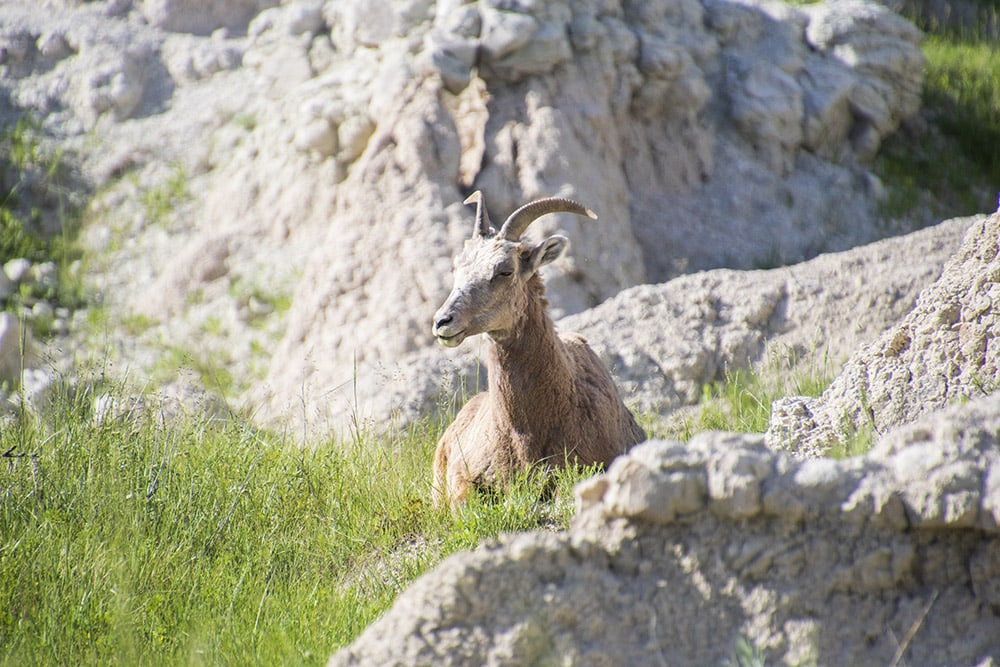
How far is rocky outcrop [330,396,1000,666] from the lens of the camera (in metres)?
2.61

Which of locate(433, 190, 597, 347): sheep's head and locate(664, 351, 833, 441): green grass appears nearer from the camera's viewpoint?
locate(433, 190, 597, 347): sheep's head

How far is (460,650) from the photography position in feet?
8.64

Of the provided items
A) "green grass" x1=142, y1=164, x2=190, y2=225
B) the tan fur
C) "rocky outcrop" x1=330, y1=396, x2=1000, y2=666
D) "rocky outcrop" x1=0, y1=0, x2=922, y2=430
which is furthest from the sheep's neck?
"green grass" x1=142, y1=164, x2=190, y2=225

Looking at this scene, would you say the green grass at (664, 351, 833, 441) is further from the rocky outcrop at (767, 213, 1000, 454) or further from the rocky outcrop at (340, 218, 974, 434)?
the rocky outcrop at (767, 213, 1000, 454)

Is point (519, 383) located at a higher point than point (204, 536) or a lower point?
lower

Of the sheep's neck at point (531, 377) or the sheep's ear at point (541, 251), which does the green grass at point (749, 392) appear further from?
the sheep's ear at point (541, 251)

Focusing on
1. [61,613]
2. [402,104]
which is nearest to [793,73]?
[402,104]

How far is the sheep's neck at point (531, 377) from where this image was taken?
6098mm

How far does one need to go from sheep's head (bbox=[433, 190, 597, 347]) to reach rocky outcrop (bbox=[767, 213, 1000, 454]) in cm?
173

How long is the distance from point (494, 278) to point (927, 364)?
7.90 ft

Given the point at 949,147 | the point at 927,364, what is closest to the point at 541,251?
the point at 927,364

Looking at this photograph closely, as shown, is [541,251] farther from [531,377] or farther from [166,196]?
[166,196]

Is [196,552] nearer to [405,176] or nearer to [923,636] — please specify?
[923,636]

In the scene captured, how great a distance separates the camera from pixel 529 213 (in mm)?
6410
